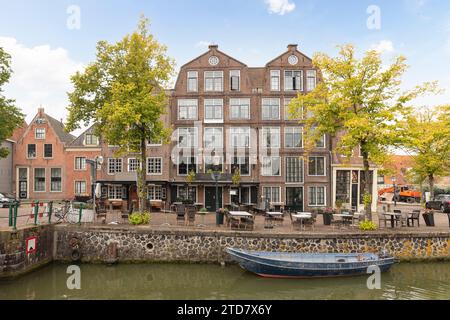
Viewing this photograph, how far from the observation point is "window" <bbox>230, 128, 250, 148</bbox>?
2898 centimetres

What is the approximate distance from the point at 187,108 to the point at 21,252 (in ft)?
61.7

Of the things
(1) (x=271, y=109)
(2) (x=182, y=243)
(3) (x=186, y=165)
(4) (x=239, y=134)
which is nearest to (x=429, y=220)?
(2) (x=182, y=243)

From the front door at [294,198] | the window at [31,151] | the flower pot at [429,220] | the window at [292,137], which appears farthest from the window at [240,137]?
the window at [31,151]

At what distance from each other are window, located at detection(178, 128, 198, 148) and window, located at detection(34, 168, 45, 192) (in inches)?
752

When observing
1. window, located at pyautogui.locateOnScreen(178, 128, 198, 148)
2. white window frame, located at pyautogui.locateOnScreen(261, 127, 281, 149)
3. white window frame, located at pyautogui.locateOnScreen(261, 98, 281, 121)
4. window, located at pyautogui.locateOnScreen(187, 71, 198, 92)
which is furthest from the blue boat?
window, located at pyautogui.locateOnScreen(187, 71, 198, 92)

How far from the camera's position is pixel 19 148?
3756 cm

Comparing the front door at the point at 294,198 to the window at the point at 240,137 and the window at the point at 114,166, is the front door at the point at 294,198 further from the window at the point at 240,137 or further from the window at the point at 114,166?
the window at the point at 114,166

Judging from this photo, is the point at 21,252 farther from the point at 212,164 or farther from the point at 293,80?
the point at 293,80

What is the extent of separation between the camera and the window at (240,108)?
29.3 m

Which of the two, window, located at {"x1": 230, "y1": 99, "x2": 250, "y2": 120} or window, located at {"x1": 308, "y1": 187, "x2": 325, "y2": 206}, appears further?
window, located at {"x1": 230, "y1": 99, "x2": 250, "y2": 120}

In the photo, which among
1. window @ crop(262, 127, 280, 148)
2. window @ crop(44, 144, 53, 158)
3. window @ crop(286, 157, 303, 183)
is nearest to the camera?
window @ crop(286, 157, 303, 183)

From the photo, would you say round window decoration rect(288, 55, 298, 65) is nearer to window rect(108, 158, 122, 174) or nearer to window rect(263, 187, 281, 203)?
window rect(263, 187, 281, 203)

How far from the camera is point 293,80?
29.5m
